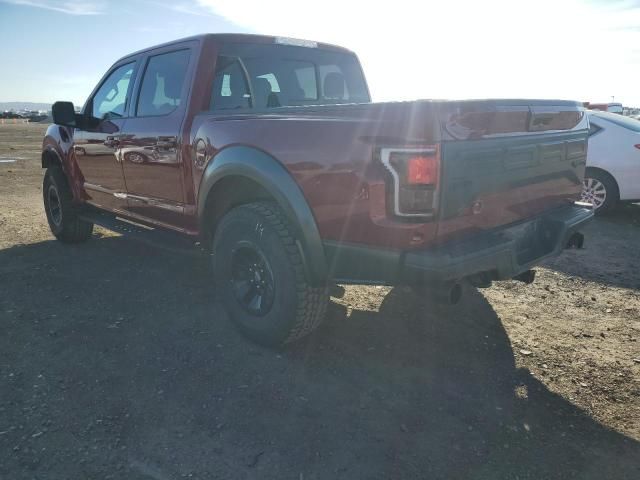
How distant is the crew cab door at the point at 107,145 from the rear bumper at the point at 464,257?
251 cm

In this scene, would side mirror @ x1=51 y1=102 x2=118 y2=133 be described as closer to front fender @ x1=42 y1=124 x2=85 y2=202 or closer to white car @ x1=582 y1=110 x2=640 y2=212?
front fender @ x1=42 y1=124 x2=85 y2=202

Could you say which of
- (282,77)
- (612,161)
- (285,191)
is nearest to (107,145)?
(282,77)

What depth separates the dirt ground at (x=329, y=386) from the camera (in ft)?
6.83

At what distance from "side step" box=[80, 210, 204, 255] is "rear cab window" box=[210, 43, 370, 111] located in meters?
1.02

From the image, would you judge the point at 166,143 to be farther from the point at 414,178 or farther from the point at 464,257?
A: the point at 464,257

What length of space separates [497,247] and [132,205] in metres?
3.02

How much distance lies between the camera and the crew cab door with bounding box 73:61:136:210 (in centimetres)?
411

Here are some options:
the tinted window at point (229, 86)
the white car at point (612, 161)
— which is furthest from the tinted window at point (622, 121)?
the tinted window at point (229, 86)

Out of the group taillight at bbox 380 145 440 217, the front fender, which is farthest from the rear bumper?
the front fender

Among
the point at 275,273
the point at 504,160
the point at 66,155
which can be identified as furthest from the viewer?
the point at 66,155

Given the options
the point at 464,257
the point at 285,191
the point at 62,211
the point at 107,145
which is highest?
the point at 107,145

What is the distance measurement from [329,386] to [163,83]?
8.66 feet

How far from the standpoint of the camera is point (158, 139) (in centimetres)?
348

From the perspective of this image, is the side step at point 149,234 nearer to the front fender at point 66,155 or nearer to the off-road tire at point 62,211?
the front fender at point 66,155
